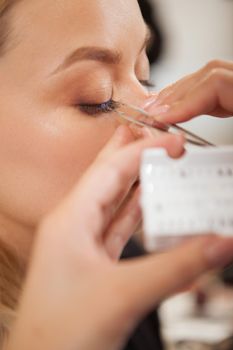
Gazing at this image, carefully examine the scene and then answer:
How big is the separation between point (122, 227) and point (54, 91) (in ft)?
1.06

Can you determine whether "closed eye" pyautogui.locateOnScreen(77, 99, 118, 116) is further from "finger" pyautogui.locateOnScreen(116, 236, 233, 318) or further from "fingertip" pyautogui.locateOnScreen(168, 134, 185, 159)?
"finger" pyautogui.locateOnScreen(116, 236, 233, 318)

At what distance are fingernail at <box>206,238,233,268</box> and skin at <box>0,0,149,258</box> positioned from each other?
43 cm

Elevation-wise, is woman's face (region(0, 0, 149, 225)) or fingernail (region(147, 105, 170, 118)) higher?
woman's face (region(0, 0, 149, 225))

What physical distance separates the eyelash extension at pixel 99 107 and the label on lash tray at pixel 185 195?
0.30 metres

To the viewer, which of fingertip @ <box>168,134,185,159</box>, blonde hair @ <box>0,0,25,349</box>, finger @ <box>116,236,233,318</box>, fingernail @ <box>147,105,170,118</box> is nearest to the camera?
finger @ <box>116,236,233,318</box>

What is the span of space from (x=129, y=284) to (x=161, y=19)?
1.21 meters

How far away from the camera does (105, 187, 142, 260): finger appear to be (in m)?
0.60

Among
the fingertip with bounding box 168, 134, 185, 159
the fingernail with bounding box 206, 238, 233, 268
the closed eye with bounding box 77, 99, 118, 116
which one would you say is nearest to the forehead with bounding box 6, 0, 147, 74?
the closed eye with bounding box 77, 99, 118, 116

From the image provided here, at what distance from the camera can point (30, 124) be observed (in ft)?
2.61

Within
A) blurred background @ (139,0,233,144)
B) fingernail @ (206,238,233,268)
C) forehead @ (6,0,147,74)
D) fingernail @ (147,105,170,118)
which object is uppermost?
forehead @ (6,0,147,74)

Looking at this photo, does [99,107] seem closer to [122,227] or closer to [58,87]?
[58,87]

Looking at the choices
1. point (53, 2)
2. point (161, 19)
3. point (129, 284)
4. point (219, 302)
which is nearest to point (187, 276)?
point (129, 284)

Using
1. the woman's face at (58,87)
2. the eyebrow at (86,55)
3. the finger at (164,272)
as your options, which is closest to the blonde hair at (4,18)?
the woman's face at (58,87)

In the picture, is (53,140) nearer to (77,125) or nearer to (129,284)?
(77,125)
